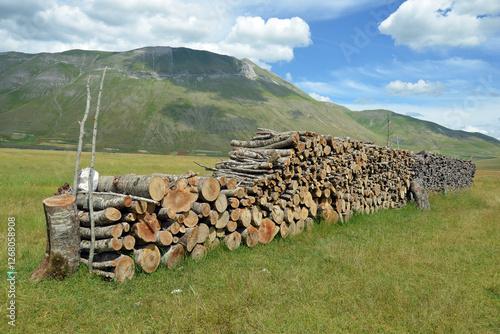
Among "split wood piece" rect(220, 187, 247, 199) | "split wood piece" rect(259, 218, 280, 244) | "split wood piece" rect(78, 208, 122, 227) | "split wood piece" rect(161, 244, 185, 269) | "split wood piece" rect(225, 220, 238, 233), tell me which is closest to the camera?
"split wood piece" rect(78, 208, 122, 227)

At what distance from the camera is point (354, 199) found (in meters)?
10.5

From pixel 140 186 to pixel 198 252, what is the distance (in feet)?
6.01

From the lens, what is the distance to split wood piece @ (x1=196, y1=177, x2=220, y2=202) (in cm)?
614

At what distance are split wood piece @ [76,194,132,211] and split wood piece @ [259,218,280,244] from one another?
3406mm

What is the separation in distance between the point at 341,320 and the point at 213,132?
485ft

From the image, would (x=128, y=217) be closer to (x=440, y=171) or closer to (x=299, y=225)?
(x=299, y=225)

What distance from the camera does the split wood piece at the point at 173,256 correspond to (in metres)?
5.45

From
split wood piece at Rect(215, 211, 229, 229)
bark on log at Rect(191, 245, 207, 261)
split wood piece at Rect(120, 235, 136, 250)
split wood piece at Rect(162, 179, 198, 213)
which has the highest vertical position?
split wood piece at Rect(162, 179, 198, 213)

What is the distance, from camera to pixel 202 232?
6.09m

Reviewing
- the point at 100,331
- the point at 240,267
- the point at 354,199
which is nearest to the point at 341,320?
the point at 240,267

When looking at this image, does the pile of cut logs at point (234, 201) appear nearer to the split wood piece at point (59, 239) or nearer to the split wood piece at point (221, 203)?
the split wood piece at point (221, 203)

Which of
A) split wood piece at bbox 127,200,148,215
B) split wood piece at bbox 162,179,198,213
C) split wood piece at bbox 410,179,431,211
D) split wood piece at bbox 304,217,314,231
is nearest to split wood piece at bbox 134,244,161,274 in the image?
split wood piece at bbox 127,200,148,215

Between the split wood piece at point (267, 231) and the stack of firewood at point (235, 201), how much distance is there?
0.08 feet

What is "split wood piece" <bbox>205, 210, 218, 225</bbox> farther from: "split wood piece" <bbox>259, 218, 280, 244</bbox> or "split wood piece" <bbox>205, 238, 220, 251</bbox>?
"split wood piece" <bbox>259, 218, 280, 244</bbox>
